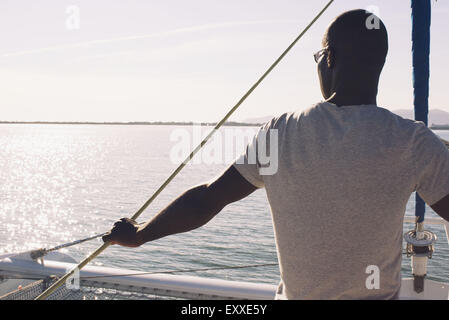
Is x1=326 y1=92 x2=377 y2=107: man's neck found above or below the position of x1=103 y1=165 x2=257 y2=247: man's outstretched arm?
above

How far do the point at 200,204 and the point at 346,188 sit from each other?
1.75 feet

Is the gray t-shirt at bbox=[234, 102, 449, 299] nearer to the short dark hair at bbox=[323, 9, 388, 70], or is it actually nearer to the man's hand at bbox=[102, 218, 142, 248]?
the short dark hair at bbox=[323, 9, 388, 70]

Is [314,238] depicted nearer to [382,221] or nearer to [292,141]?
[382,221]

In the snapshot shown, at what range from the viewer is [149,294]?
14.4 ft

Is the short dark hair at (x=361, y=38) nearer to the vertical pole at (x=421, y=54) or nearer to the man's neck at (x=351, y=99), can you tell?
the man's neck at (x=351, y=99)

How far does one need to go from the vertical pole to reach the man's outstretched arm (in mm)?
2449

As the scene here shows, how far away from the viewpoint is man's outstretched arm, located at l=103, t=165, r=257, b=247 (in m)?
1.60

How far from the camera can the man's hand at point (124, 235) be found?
1759mm

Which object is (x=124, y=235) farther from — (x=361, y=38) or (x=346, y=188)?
(x=361, y=38)

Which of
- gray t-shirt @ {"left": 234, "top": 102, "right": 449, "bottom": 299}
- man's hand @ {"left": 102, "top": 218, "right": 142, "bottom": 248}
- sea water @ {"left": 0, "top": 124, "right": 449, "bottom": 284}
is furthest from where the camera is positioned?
sea water @ {"left": 0, "top": 124, "right": 449, "bottom": 284}

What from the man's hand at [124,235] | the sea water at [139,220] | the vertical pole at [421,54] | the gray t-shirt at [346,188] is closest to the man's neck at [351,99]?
the gray t-shirt at [346,188]

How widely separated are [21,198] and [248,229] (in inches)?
1052

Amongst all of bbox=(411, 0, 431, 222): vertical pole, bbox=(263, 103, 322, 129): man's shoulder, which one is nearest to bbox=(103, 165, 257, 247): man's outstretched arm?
bbox=(263, 103, 322, 129): man's shoulder
